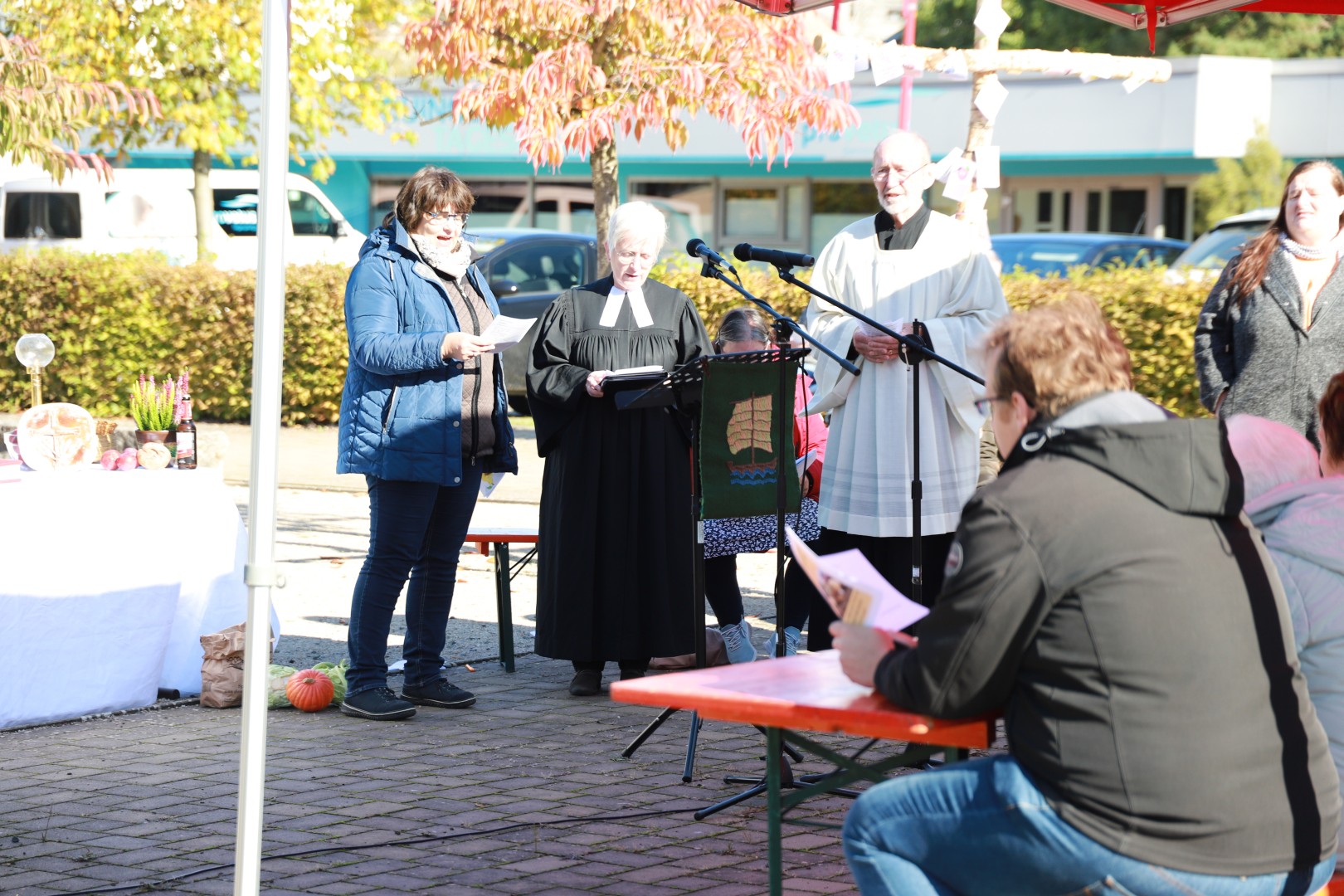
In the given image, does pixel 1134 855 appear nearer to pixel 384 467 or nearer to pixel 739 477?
pixel 739 477

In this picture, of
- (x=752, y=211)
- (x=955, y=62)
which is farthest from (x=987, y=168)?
(x=752, y=211)

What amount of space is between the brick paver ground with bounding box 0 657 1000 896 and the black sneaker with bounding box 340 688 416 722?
45mm

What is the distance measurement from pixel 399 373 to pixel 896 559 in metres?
1.92

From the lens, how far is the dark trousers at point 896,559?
5922 mm

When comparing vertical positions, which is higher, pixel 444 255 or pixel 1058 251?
pixel 1058 251

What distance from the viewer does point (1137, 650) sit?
8.57ft

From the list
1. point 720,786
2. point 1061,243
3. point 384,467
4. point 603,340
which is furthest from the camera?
point 1061,243

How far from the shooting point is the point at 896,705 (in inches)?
113

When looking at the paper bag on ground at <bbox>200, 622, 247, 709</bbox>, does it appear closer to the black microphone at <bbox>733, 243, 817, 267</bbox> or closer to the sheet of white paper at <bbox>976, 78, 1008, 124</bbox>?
the black microphone at <bbox>733, 243, 817, 267</bbox>

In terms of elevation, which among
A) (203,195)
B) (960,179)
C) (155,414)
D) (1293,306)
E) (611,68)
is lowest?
(155,414)

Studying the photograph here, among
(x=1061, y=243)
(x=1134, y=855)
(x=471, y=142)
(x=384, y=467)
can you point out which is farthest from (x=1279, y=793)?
(x=471, y=142)

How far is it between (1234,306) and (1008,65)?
2.95 metres

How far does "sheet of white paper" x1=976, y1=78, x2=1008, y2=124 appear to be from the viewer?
8555 millimetres

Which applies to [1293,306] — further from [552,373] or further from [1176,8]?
[552,373]
